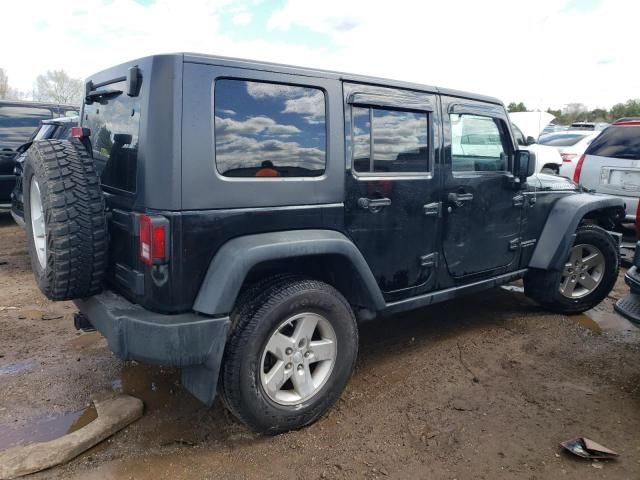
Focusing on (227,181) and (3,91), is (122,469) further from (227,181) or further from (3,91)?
(3,91)

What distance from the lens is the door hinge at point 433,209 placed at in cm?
343

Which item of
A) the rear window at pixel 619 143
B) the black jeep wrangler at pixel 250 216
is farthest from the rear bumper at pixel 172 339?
the rear window at pixel 619 143

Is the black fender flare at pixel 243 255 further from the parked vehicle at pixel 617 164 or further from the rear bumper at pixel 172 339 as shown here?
the parked vehicle at pixel 617 164

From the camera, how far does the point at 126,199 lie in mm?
2666

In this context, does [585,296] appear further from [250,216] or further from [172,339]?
[172,339]

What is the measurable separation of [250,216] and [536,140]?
401 inches

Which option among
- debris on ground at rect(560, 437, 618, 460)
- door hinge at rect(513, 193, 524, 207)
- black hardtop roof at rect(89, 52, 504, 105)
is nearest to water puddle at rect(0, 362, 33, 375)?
black hardtop roof at rect(89, 52, 504, 105)

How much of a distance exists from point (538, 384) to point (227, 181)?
2512 millimetres

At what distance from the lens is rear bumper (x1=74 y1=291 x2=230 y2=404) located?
2.45 m

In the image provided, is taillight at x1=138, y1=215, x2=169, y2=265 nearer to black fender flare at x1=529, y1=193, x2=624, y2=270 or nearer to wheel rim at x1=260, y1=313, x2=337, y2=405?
wheel rim at x1=260, y1=313, x2=337, y2=405

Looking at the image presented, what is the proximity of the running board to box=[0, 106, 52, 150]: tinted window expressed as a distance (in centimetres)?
746

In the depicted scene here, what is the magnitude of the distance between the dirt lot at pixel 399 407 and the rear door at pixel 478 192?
2.33 ft

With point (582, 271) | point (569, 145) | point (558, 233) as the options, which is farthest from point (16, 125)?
point (569, 145)

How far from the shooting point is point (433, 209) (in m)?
3.47
